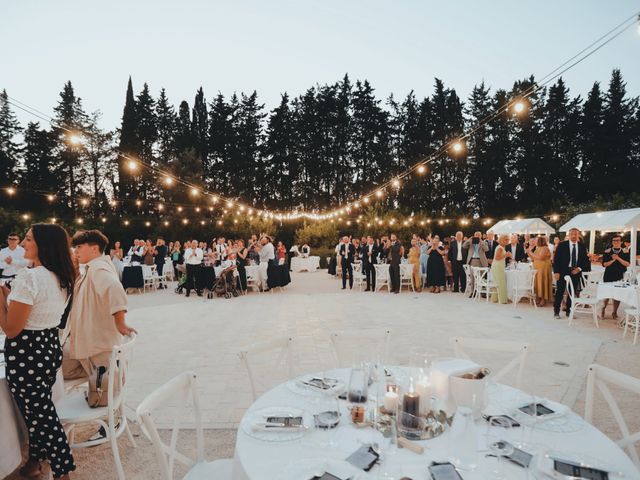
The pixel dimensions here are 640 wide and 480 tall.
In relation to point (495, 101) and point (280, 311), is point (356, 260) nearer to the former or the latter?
point (280, 311)

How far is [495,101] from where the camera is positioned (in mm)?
30516

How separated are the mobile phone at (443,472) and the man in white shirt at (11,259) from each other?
8.00 meters

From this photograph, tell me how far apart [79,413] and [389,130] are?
32.4 m

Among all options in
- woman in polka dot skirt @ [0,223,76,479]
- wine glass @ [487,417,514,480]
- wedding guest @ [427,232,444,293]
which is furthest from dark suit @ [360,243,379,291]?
wine glass @ [487,417,514,480]

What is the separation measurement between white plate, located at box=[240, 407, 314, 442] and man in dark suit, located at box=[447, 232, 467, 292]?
30.6ft

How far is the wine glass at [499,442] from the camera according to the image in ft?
4.24

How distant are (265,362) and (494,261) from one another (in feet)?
20.9

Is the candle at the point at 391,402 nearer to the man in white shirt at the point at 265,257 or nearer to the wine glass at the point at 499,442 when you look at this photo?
the wine glass at the point at 499,442

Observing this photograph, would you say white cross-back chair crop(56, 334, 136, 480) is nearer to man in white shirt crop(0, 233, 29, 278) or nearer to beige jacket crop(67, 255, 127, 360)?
beige jacket crop(67, 255, 127, 360)

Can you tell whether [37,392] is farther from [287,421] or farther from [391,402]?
[391,402]

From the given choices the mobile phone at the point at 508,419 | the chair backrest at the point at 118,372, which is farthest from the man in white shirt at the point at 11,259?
the mobile phone at the point at 508,419

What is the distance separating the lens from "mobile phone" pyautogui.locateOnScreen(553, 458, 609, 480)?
48.6 inches

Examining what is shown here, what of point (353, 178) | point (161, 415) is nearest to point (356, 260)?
point (161, 415)

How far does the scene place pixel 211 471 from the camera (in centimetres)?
189
